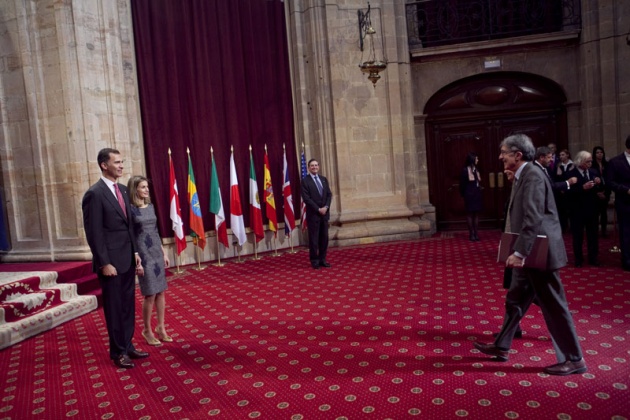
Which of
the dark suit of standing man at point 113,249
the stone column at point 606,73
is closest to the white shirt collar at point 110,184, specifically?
the dark suit of standing man at point 113,249

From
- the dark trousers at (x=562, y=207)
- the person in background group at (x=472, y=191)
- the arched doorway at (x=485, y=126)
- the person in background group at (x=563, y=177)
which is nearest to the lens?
the person in background group at (x=563, y=177)

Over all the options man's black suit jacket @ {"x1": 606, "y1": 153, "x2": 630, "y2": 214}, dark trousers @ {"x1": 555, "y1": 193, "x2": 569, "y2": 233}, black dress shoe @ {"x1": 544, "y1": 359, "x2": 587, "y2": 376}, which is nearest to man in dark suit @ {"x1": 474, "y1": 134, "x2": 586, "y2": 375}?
black dress shoe @ {"x1": 544, "y1": 359, "x2": 587, "y2": 376}

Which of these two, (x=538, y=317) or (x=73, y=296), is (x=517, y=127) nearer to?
(x=538, y=317)

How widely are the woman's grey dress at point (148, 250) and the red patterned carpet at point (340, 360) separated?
56cm

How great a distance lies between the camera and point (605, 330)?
4.19 metres

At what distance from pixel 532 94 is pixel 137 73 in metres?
7.22

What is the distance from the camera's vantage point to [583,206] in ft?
21.7

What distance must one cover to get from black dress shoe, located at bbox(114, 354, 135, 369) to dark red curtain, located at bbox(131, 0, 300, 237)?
14.4 feet

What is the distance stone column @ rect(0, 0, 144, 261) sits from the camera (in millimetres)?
7027

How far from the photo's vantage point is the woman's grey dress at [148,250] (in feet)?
14.5

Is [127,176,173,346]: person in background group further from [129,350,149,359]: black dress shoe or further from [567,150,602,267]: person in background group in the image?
[567,150,602,267]: person in background group

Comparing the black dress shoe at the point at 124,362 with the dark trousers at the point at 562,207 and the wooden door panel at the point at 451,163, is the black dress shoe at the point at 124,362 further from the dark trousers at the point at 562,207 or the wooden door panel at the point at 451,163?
the wooden door panel at the point at 451,163

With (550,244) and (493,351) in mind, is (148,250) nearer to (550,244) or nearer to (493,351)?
(493,351)

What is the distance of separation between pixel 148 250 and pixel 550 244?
309 centimetres
